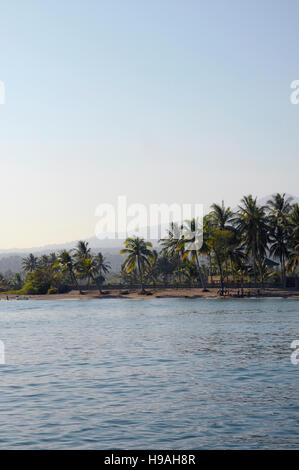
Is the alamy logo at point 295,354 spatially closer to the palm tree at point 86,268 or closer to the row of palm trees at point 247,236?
the row of palm trees at point 247,236

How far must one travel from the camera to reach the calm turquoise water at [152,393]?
14828 millimetres

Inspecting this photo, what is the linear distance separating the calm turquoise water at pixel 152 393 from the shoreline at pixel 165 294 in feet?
191

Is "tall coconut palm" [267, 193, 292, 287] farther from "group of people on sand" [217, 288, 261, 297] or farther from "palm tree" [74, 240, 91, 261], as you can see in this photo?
"palm tree" [74, 240, 91, 261]

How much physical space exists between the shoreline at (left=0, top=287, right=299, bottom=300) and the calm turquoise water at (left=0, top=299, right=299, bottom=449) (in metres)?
58.2

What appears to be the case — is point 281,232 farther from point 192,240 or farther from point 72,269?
point 72,269

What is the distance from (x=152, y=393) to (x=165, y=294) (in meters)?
91.5

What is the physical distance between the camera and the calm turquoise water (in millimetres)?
14828

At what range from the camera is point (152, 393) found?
20.3m

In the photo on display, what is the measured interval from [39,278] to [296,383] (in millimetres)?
117434

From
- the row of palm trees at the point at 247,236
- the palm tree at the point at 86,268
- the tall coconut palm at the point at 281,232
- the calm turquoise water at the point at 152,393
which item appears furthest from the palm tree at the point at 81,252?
the calm turquoise water at the point at 152,393

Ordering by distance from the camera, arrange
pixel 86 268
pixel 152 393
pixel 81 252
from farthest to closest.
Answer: pixel 81 252 < pixel 86 268 < pixel 152 393

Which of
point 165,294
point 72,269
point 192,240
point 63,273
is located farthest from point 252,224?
point 63,273

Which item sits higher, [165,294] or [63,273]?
[63,273]
